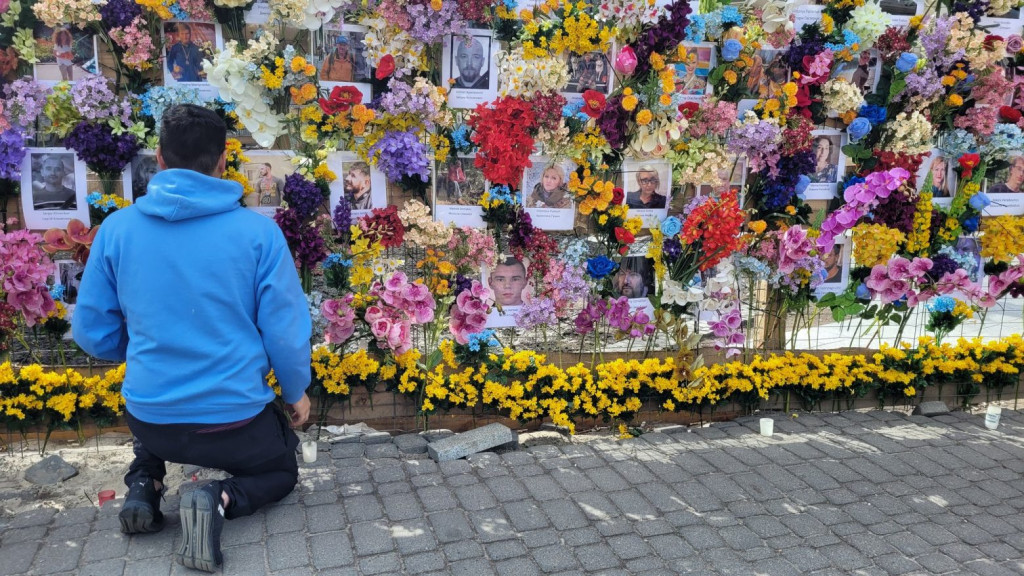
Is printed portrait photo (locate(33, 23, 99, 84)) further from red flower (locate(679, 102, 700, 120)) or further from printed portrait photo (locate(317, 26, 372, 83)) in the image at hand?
red flower (locate(679, 102, 700, 120))

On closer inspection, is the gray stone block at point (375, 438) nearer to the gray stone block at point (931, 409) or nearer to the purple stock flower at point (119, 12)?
the purple stock flower at point (119, 12)

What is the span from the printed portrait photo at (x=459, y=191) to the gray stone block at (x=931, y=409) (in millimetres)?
2934

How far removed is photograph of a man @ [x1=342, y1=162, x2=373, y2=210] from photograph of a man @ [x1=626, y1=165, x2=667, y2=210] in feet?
4.89

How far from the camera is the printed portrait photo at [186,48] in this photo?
3916 millimetres

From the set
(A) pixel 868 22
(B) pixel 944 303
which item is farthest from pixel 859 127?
(B) pixel 944 303

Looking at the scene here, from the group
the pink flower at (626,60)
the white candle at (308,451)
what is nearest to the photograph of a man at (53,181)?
the white candle at (308,451)

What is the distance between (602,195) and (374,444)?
1843 mm

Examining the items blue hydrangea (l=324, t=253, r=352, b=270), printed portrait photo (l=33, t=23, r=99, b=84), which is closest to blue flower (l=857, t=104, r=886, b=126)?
blue hydrangea (l=324, t=253, r=352, b=270)

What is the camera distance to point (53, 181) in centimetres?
395

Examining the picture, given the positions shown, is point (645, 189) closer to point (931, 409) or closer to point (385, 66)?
point (385, 66)

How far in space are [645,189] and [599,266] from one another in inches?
22.3

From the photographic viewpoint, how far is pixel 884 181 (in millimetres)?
4527

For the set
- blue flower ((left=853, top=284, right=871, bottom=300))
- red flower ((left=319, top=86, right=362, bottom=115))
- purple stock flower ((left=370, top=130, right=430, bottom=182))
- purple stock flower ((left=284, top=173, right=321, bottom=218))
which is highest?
red flower ((left=319, top=86, right=362, bottom=115))

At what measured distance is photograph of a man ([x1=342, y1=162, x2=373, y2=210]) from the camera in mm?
4242
